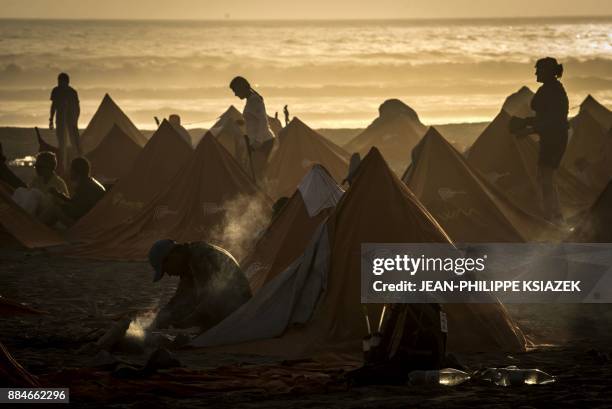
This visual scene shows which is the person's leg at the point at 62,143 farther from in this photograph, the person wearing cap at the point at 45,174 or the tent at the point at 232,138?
the person wearing cap at the point at 45,174

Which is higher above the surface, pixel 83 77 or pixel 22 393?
pixel 83 77

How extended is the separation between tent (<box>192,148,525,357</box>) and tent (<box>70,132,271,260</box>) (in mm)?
7437

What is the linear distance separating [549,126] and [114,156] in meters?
9.85

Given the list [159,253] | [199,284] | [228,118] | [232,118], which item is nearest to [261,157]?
[232,118]

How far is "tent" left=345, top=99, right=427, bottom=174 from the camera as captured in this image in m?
37.4

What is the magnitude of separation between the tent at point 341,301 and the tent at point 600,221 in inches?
141

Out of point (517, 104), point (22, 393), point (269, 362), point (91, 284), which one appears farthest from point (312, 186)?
point (517, 104)

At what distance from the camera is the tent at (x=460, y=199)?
21.0 meters

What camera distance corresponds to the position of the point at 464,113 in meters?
61.6

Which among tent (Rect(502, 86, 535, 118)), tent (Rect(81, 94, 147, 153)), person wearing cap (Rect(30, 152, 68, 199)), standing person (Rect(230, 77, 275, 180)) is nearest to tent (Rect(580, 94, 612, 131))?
tent (Rect(502, 86, 535, 118))

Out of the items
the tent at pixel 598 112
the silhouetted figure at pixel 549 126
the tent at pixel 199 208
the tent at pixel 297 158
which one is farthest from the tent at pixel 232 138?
the tent at pixel 598 112

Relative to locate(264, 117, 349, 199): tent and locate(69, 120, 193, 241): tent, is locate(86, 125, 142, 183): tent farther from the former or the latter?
locate(69, 120, 193, 241): tent

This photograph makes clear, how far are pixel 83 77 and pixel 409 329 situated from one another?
228 feet

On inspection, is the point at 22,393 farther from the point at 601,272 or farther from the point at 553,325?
the point at 601,272
